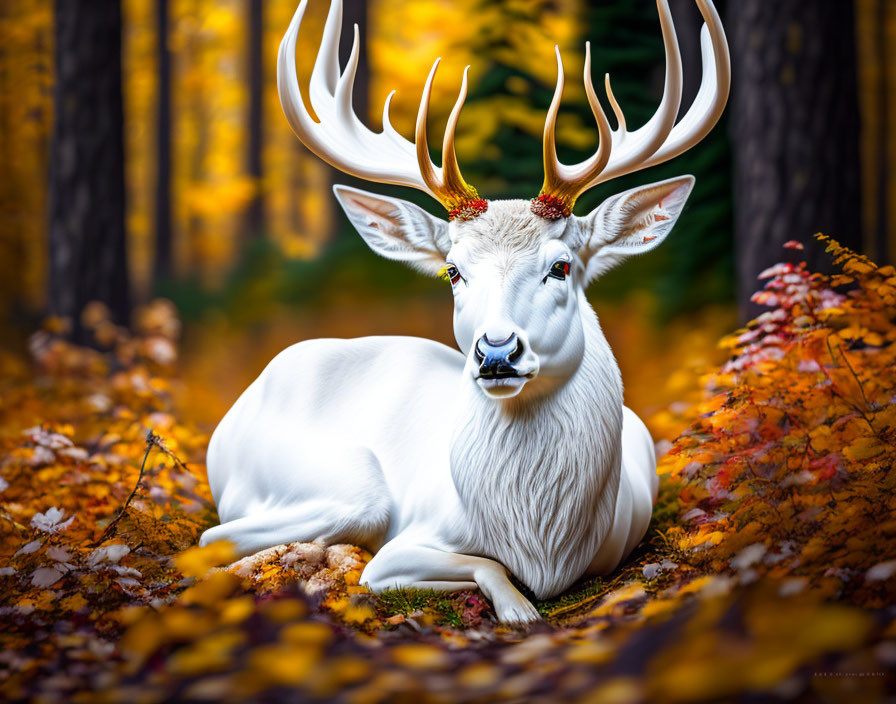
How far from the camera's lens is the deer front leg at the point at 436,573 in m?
3.11

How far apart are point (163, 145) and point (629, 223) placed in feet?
45.6

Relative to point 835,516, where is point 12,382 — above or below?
below

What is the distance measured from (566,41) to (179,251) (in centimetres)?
1360

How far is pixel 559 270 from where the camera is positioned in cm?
324

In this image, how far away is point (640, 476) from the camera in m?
3.88

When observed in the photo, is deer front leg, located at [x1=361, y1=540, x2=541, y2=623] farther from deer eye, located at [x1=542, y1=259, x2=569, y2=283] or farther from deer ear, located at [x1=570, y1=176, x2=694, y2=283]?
deer ear, located at [x1=570, y1=176, x2=694, y2=283]

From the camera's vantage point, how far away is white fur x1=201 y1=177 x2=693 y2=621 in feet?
10.4

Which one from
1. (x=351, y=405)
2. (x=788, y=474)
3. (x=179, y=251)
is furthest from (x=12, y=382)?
(x=179, y=251)

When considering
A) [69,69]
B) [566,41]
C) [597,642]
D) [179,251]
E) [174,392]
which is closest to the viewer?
[597,642]

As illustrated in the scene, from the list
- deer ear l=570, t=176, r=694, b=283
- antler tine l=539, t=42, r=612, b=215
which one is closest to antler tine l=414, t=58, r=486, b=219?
antler tine l=539, t=42, r=612, b=215

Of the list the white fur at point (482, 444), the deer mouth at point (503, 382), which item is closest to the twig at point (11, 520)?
the white fur at point (482, 444)

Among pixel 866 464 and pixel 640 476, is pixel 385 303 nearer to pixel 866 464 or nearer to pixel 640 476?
pixel 640 476

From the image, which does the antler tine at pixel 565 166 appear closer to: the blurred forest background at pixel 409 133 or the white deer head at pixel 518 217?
the white deer head at pixel 518 217

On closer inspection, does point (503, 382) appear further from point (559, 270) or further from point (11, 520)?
point (11, 520)
